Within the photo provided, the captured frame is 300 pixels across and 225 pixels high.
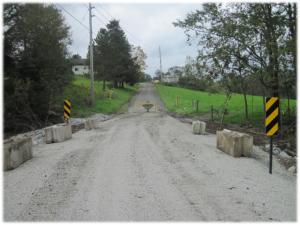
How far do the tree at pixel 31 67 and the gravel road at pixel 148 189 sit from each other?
9.86 metres

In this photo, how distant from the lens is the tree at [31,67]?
1522cm

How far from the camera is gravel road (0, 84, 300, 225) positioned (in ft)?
11.8

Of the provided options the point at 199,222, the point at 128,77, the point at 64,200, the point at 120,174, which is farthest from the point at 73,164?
the point at 128,77

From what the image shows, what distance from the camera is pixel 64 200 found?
13.8ft

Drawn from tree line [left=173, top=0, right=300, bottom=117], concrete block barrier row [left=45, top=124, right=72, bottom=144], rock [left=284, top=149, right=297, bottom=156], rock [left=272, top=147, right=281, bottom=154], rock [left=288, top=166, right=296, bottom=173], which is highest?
tree line [left=173, top=0, right=300, bottom=117]

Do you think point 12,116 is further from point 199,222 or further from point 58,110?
point 199,222

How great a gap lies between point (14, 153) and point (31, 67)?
12.2m

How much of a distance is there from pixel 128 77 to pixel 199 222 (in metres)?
48.7

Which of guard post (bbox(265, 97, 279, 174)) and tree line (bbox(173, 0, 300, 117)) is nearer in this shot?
guard post (bbox(265, 97, 279, 174))

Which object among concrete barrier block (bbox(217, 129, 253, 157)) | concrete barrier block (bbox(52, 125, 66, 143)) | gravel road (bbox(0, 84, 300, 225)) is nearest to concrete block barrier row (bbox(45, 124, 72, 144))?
concrete barrier block (bbox(52, 125, 66, 143))

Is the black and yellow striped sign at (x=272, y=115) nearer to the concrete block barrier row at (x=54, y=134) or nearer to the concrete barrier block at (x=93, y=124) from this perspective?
the concrete block barrier row at (x=54, y=134)

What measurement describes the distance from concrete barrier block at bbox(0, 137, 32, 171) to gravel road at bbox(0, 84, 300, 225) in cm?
24

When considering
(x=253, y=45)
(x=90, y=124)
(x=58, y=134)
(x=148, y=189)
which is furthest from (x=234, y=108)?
(x=148, y=189)

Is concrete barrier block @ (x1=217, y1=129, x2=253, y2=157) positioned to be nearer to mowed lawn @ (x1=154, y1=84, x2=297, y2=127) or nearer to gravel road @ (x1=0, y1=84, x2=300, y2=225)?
gravel road @ (x1=0, y1=84, x2=300, y2=225)
